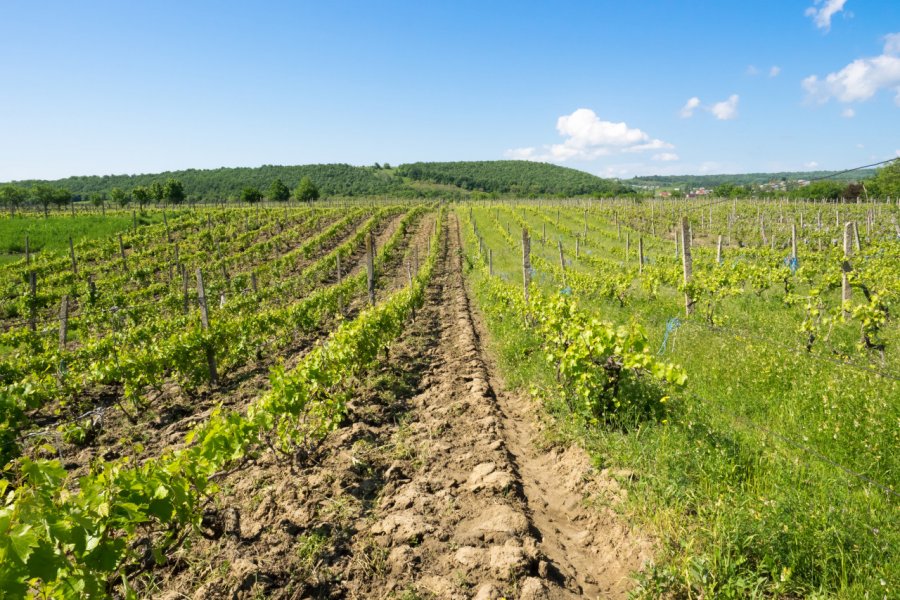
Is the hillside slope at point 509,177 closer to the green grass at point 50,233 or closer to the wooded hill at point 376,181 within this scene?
the wooded hill at point 376,181

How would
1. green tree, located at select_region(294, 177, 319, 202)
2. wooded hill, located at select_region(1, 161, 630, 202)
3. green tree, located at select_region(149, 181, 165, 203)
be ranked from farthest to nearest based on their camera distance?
1. wooded hill, located at select_region(1, 161, 630, 202)
2. green tree, located at select_region(294, 177, 319, 202)
3. green tree, located at select_region(149, 181, 165, 203)

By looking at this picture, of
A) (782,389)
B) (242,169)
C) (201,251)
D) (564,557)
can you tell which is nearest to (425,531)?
(564,557)

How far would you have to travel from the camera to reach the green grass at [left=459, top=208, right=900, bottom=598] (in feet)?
9.43

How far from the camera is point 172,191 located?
6219 cm

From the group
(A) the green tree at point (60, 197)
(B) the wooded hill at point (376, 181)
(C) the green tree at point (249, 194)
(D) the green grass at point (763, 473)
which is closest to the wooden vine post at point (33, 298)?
(D) the green grass at point (763, 473)

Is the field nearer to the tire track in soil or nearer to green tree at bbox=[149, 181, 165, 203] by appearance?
the tire track in soil

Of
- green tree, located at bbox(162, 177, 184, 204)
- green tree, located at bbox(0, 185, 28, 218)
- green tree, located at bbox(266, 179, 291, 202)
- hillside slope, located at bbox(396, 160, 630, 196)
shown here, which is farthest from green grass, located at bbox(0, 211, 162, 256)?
hillside slope, located at bbox(396, 160, 630, 196)

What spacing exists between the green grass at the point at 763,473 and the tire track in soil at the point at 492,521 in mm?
349

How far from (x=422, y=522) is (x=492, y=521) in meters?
0.59

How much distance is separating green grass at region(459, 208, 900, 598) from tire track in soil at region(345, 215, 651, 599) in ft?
1.14

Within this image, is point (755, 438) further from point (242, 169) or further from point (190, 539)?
point (242, 169)

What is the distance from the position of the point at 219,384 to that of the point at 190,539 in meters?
5.38

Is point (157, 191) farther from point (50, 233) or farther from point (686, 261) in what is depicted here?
point (686, 261)

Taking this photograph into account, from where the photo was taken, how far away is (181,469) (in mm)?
3504
